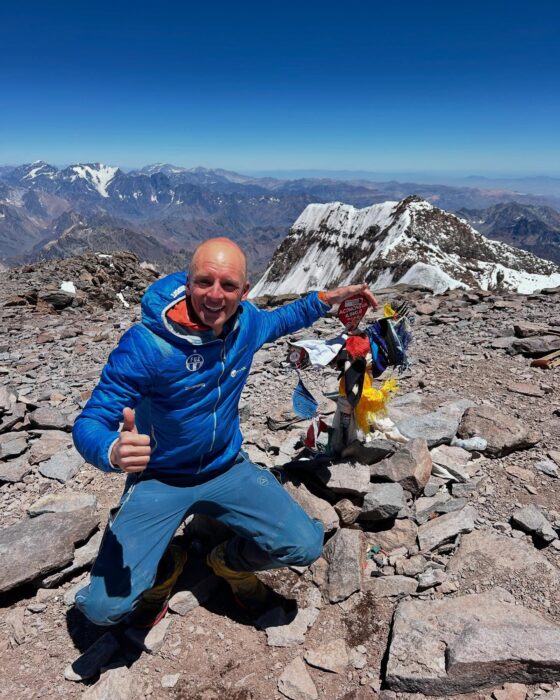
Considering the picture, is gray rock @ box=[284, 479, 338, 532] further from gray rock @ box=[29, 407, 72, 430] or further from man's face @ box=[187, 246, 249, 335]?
gray rock @ box=[29, 407, 72, 430]

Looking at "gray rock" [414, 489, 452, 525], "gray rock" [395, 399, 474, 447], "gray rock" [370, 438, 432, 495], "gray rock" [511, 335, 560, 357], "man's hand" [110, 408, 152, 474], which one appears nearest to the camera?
"man's hand" [110, 408, 152, 474]

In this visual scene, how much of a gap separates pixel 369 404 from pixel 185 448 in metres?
2.24

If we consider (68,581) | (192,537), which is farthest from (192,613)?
(68,581)

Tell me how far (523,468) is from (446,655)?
3157 mm

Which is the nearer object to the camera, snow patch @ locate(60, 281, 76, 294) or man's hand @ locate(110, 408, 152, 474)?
man's hand @ locate(110, 408, 152, 474)

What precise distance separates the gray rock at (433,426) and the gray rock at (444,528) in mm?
1308

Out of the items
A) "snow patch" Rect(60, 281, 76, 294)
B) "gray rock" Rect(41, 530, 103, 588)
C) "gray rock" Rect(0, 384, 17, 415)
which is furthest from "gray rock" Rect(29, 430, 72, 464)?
"snow patch" Rect(60, 281, 76, 294)

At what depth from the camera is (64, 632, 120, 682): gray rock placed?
3.72 metres

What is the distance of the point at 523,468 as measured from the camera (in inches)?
230

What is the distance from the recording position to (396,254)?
55.1 m

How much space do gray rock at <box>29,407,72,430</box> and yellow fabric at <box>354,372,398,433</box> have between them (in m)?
5.00

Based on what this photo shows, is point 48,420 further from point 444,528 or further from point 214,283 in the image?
point 444,528

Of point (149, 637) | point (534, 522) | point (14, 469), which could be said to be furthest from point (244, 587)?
point (14, 469)

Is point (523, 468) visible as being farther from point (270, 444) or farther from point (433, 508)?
point (270, 444)
